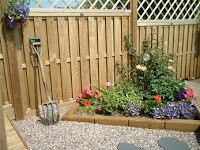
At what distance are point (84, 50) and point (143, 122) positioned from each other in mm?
1530

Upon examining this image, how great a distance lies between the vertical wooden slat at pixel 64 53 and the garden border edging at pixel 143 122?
1.66 ft

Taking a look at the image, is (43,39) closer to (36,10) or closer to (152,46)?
(36,10)

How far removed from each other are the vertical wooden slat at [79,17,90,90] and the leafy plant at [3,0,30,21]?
3.12 ft

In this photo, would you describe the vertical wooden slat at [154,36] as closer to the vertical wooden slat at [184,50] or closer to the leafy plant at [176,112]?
the vertical wooden slat at [184,50]

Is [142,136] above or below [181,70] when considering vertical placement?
below

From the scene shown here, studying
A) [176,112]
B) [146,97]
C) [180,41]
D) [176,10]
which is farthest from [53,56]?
[180,41]

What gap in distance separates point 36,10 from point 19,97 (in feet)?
4.21

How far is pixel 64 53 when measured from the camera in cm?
322

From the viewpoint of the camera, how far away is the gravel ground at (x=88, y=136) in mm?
2323

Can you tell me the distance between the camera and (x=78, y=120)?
290cm

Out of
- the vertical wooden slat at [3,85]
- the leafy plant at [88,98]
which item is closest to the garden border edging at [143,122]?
the leafy plant at [88,98]

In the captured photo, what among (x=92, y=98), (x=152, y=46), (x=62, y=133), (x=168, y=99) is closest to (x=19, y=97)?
(x=62, y=133)

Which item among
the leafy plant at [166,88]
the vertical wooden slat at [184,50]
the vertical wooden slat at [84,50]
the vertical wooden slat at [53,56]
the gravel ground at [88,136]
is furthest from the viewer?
the vertical wooden slat at [184,50]

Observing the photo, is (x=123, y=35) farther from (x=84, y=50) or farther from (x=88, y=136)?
(x=88, y=136)
